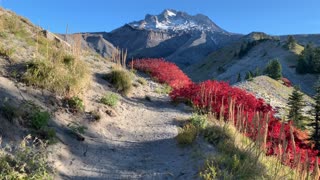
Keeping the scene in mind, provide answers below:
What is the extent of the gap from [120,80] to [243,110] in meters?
6.43

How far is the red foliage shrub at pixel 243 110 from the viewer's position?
757 centimetres

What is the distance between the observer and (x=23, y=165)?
20.1 ft

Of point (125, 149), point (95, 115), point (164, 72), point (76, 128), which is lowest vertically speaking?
point (125, 149)

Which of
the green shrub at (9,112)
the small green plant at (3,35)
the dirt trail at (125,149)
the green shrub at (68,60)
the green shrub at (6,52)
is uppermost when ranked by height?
the small green plant at (3,35)

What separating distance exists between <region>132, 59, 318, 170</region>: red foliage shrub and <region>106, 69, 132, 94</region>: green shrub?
6.99 feet

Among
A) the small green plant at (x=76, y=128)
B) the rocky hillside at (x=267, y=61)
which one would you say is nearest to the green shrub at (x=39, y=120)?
the small green plant at (x=76, y=128)

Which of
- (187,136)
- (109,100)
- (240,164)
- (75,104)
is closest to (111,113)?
(109,100)

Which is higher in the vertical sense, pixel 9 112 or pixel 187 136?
pixel 9 112

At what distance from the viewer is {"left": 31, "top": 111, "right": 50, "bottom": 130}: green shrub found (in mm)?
8453

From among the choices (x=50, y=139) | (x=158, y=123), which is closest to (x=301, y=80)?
(x=158, y=123)

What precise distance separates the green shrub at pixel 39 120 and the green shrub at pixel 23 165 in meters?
1.42

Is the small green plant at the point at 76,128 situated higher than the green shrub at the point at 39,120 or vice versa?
the green shrub at the point at 39,120

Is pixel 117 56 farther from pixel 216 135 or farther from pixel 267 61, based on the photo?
pixel 267 61

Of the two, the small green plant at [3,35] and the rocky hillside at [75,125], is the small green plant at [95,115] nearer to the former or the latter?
the rocky hillside at [75,125]
